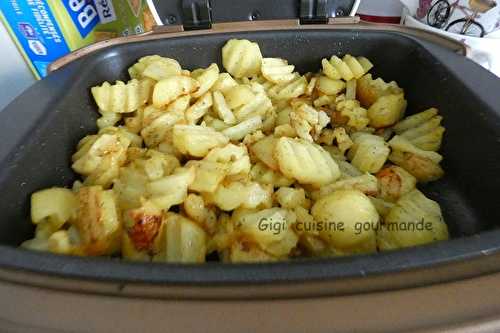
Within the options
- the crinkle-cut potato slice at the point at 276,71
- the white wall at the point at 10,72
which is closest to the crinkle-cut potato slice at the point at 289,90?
the crinkle-cut potato slice at the point at 276,71

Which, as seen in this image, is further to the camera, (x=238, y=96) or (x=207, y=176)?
(x=238, y=96)

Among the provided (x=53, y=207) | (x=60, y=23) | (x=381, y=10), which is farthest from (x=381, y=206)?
(x=60, y=23)

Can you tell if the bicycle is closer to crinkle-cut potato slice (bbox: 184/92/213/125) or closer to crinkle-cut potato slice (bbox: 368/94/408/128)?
crinkle-cut potato slice (bbox: 368/94/408/128)

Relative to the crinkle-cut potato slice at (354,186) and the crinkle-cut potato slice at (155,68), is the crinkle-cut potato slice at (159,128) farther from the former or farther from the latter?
the crinkle-cut potato slice at (354,186)

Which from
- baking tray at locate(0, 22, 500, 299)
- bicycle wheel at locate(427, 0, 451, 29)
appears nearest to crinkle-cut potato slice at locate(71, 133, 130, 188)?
baking tray at locate(0, 22, 500, 299)

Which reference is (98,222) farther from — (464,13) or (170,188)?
(464,13)

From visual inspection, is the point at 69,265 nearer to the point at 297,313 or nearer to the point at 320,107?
the point at 297,313
